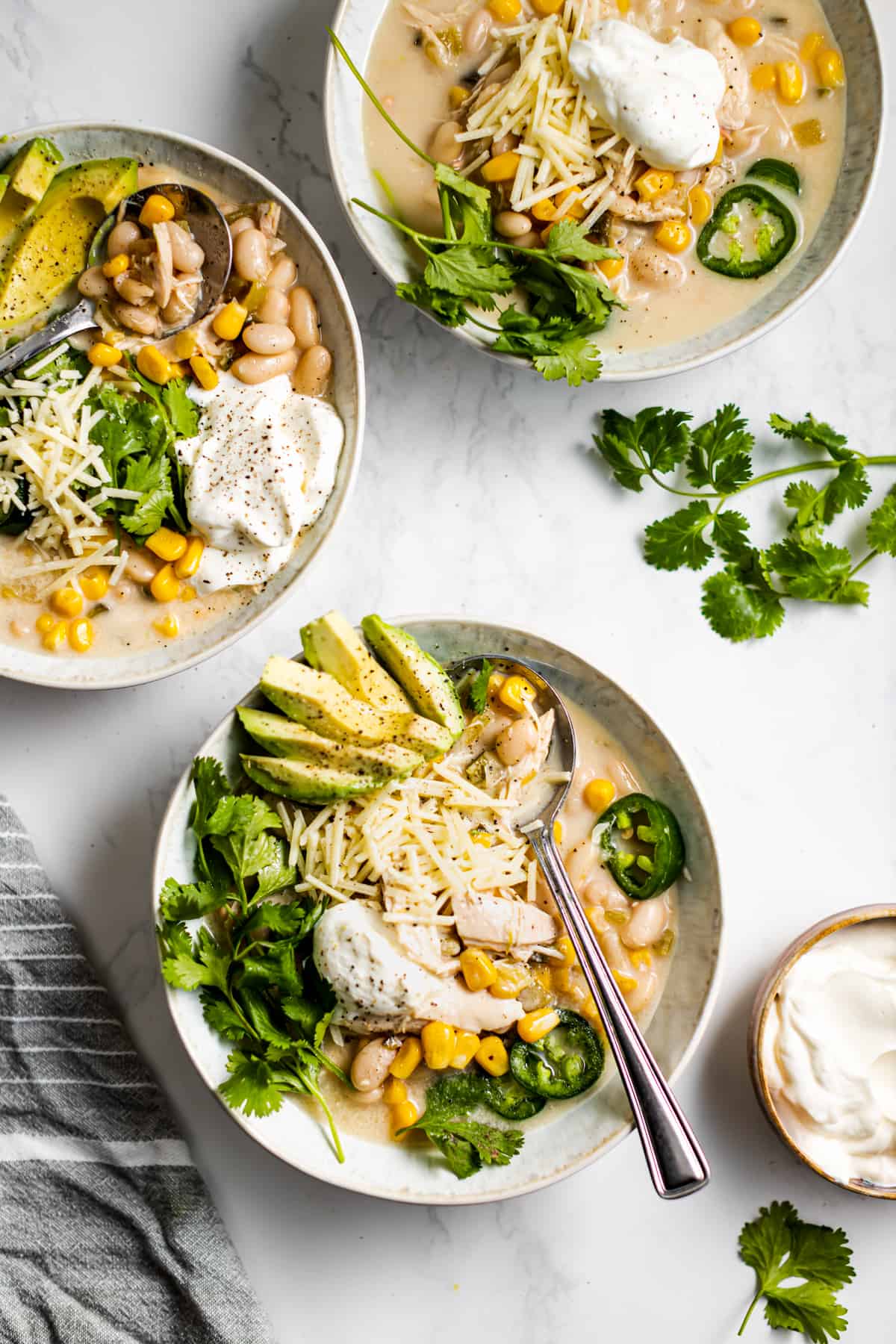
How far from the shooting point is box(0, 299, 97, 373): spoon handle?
9.72ft

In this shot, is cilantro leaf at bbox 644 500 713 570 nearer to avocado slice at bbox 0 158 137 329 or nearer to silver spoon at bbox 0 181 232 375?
silver spoon at bbox 0 181 232 375

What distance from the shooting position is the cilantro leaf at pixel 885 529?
335 cm

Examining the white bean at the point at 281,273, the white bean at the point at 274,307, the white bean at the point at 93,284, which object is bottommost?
the white bean at the point at 93,284

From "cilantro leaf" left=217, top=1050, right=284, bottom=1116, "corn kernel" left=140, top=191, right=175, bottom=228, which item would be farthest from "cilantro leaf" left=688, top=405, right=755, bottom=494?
"cilantro leaf" left=217, top=1050, right=284, bottom=1116

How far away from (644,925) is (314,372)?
1824mm

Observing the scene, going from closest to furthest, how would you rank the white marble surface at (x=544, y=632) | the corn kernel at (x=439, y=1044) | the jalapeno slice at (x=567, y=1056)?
the corn kernel at (x=439, y=1044) → the jalapeno slice at (x=567, y=1056) → the white marble surface at (x=544, y=632)

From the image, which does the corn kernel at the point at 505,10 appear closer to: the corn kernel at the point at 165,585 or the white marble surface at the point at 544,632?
the white marble surface at the point at 544,632

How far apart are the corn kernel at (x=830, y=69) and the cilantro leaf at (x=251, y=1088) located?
126 inches

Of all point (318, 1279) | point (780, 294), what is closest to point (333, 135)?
point (780, 294)

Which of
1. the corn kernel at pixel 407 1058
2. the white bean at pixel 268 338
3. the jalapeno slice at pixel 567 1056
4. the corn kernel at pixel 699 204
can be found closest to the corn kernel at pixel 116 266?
the white bean at pixel 268 338

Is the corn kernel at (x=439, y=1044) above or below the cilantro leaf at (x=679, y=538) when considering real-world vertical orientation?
below

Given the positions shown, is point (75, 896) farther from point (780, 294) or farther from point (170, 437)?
point (780, 294)

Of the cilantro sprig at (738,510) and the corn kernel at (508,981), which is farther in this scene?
the cilantro sprig at (738,510)

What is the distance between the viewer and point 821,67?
124 inches
